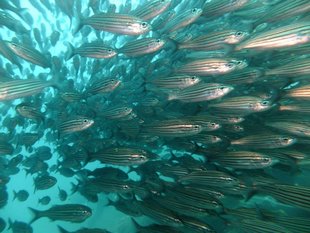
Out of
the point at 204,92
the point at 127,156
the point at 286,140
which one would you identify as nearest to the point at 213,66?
the point at 204,92

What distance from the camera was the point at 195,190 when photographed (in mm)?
6688

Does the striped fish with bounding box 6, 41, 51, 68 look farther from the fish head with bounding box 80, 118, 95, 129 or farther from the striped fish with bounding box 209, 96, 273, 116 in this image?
the striped fish with bounding box 209, 96, 273, 116

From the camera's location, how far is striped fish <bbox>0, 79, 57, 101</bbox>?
5422mm

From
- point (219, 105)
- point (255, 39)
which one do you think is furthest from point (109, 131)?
point (255, 39)

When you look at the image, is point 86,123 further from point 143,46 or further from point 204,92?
point 204,92

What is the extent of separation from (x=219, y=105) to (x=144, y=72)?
10.4 feet

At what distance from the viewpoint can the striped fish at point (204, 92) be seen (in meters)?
6.08

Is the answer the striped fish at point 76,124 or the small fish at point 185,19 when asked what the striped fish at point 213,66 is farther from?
the striped fish at point 76,124

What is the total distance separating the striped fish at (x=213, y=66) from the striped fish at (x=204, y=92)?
26 centimetres

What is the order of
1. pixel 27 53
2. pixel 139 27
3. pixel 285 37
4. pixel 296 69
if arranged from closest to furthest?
pixel 285 37 < pixel 296 69 < pixel 139 27 < pixel 27 53

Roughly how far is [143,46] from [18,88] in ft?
8.79

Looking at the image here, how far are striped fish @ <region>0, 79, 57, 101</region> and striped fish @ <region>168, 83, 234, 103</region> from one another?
2832 mm

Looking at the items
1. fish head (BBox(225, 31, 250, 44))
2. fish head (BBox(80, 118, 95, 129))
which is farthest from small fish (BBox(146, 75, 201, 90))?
fish head (BBox(80, 118, 95, 129))

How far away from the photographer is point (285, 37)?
4996mm
